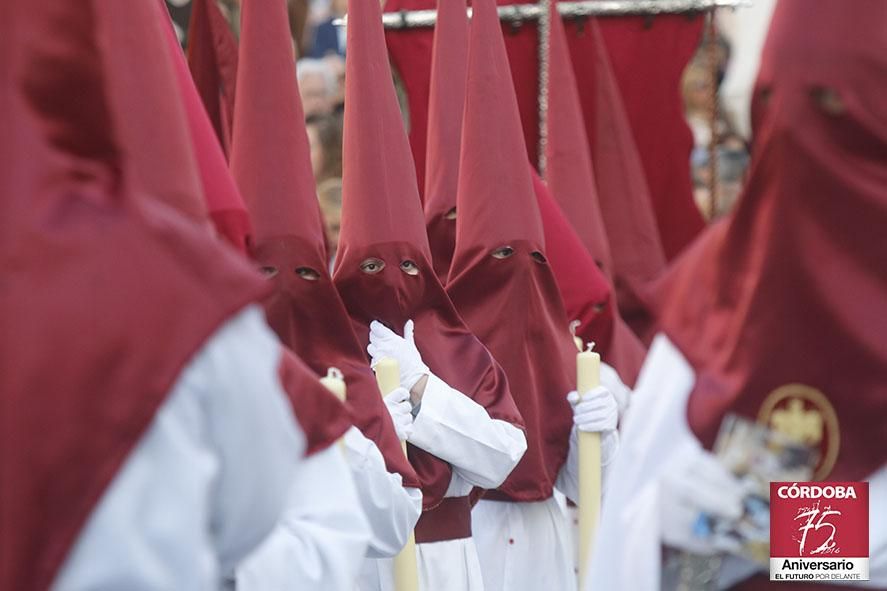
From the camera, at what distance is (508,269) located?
5207 millimetres

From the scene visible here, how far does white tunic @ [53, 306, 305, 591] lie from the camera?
2146 millimetres

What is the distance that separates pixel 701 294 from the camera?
2793 millimetres

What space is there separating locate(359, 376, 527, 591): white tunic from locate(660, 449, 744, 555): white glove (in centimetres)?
192

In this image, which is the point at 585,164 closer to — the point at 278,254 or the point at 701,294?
the point at 278,254

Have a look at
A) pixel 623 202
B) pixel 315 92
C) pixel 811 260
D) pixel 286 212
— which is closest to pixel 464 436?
pixel 286 212

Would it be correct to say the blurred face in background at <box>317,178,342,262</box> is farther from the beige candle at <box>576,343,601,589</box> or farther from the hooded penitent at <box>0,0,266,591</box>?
the hooded penitent at <box>0,0,266,591</box>

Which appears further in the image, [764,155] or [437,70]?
[437,70]

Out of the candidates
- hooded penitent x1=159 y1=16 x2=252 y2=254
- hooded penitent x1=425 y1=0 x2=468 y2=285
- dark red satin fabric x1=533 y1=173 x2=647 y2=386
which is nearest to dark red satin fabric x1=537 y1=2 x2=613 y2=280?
dark red satin fabric x1=533 y1=173 x2=647 y2=386

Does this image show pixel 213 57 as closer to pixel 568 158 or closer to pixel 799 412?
pixel 568 158

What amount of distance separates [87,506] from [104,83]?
25.3 inches

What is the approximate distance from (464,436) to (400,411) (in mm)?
304

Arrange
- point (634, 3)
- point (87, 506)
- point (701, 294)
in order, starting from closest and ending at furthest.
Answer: point (87, 506)
point (701, 294)
point (634, 3)

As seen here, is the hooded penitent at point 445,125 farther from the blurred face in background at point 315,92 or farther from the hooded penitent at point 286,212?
the blurred face in background at point 315,92

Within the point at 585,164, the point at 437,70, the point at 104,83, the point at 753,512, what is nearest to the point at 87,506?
the point at 104,83
